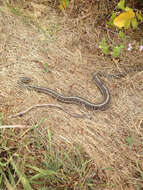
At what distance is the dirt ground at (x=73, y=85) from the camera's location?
360 centimetres

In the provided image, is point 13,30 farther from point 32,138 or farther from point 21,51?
point 32,138

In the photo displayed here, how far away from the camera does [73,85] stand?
14.8 feet

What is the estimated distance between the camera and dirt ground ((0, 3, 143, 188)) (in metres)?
3.60

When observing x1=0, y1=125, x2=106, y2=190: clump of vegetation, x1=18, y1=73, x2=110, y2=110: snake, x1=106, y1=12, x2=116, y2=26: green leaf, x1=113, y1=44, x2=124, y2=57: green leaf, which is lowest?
x1=0, y1=125, x2=106, y2=190: clump of vegetation

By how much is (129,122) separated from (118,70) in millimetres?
1360

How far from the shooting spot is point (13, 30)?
16.6 feet

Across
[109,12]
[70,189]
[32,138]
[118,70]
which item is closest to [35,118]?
[32,138]

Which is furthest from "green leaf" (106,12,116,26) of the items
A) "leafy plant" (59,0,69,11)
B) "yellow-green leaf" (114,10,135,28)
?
"leafy plant" (59,0,69,11)

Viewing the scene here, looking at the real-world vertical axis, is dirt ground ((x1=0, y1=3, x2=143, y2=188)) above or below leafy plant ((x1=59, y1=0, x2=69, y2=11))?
below

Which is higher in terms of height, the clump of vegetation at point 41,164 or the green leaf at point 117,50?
the green leaf at point 117,50

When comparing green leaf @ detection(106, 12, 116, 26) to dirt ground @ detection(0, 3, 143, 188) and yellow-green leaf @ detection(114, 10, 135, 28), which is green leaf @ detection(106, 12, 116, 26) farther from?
yellow-green leaf @ detection(114, 10, 135, 28)

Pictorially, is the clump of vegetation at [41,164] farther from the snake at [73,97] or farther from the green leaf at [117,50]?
the green leaf at [117,50]

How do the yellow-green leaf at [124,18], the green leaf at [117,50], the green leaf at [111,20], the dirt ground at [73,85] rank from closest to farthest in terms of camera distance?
the dirt ground at [73,85] → the yellow-green leaf at [124,18] → the green leaf at [117,50] → the green leaf at [111,20]

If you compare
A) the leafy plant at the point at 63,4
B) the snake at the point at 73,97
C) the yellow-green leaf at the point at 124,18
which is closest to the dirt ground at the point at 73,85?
the snake at the point at 73,97
